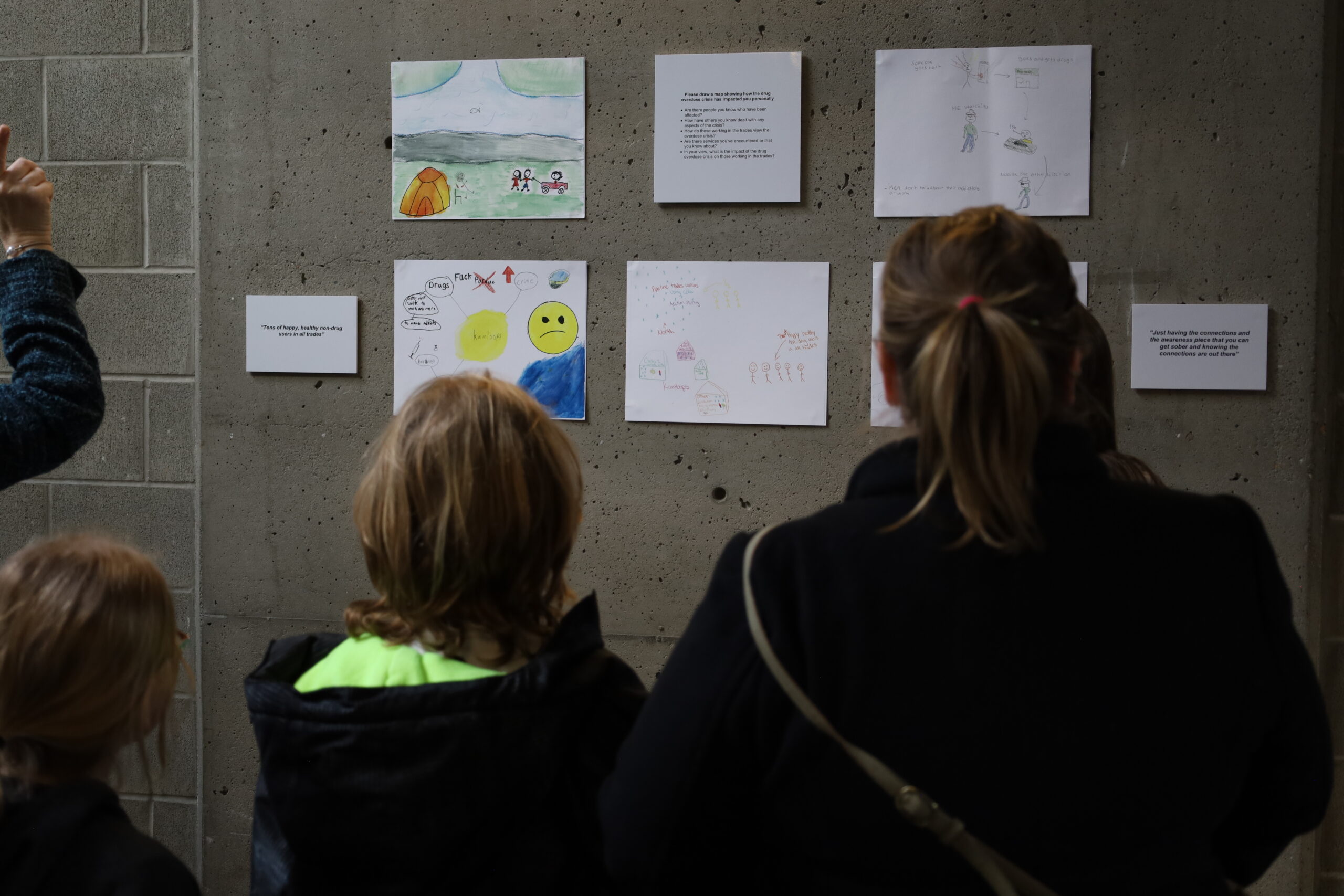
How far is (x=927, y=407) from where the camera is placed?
971mm

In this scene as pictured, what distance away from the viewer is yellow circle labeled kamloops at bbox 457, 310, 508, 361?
8.27 ft

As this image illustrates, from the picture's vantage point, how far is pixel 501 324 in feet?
8.26

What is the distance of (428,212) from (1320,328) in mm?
2123

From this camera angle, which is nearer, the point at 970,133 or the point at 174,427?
the point at 970,133

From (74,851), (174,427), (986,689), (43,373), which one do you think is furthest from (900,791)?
(174,427)

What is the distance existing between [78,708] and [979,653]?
94cm

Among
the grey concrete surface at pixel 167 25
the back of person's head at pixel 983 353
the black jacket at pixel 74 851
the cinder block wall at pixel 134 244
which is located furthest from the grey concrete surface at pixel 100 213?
the back of person's head at pixel 983 353

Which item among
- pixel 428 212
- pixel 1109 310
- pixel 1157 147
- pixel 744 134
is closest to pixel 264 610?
pixel 428 212

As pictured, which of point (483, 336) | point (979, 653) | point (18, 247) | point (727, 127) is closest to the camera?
point (979, 653)

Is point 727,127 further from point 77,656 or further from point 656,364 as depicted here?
point 77,656

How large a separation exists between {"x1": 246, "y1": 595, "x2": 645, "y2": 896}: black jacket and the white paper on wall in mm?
1484

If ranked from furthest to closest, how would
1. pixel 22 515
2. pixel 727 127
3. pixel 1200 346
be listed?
pixel 22 515, pixel 727 127, pixel 1200 346

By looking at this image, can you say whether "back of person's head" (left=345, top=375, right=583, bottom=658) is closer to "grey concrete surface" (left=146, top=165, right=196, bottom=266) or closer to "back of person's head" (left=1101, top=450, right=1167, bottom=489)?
"back of person's head" (left=1101, top=450, right=1167, bottom=489)

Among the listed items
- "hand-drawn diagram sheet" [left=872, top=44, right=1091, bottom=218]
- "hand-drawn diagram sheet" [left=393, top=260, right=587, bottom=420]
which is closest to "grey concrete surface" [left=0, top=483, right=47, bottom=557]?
"hand-drawn diagram sheet" [left=393, top=260, right=587, bottom=420]
